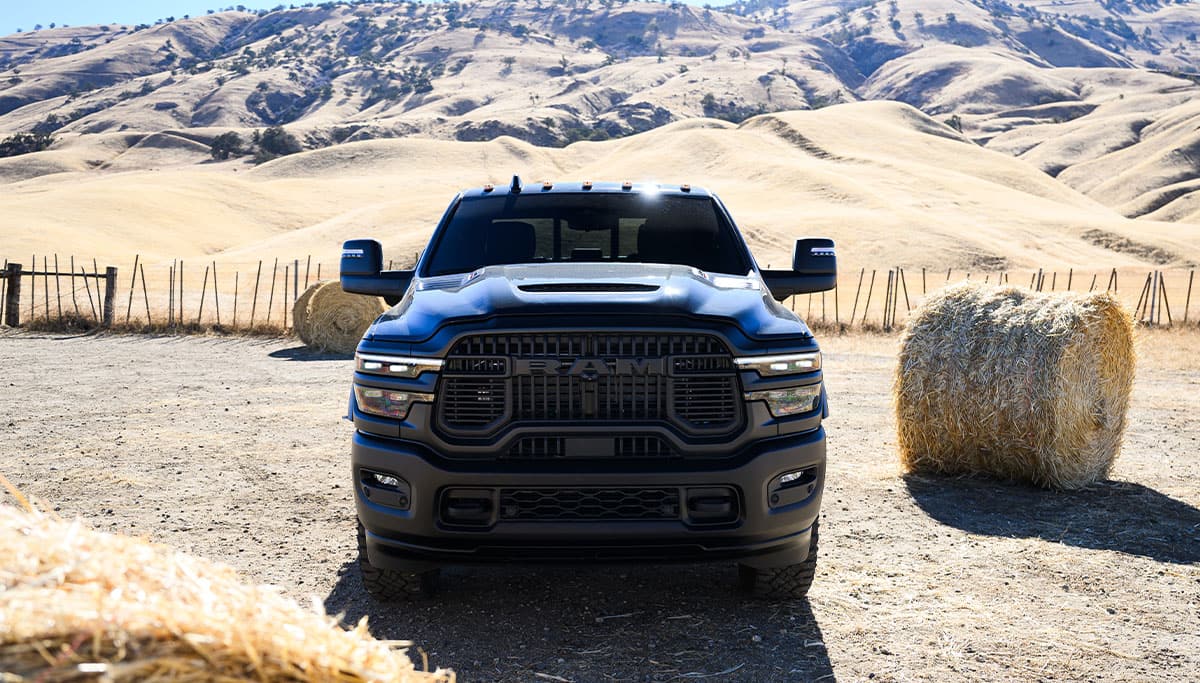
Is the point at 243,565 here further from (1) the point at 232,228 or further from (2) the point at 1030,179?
(2) the point at 1030,179

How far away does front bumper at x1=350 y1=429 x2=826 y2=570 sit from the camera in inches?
162

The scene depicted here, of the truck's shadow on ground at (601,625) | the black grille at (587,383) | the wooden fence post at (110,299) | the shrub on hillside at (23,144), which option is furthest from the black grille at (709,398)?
the shrub on hillside at (23,144)

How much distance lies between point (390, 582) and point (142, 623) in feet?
10.4

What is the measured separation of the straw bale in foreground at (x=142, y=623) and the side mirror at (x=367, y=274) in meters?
3.57

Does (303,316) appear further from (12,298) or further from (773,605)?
(773,605)

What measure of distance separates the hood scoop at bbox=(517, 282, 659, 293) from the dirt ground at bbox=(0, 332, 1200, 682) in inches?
47.6

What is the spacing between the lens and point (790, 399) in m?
4.38

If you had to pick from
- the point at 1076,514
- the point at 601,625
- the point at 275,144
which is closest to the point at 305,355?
the point at 1076,514

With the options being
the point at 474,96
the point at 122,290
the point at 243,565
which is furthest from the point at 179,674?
the point at 474,96

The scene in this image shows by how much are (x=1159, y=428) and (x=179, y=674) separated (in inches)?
427

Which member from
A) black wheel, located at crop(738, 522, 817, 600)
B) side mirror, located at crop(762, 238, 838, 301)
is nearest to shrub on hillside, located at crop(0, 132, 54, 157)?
side mirror, located at crop(762, 238, 838, 301)

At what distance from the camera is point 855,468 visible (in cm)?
848

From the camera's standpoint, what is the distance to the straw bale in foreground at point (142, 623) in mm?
1744

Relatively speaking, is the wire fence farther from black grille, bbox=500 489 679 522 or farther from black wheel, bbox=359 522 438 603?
black wheel, bbox=359 522 438 603
